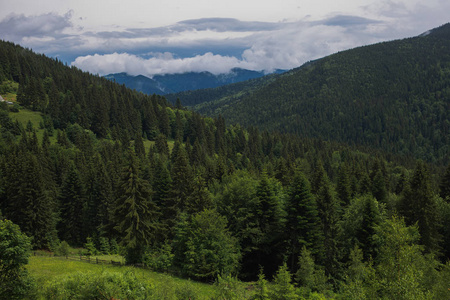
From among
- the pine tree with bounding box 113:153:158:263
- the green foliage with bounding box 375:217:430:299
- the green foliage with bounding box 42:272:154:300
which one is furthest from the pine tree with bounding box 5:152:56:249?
the green foliage with bounding box 375:217:430:299

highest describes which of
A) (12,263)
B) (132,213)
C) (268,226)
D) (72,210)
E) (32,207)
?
(12,263)

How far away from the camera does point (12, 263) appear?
20.9 metres

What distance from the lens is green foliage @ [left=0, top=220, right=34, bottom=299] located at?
20516 millimetres

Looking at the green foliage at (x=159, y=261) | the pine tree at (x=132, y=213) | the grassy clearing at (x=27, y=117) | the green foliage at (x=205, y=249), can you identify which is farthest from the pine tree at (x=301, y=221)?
the grassy clearing at (x=27, y=117)

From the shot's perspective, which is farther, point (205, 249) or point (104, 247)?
point (104, 247)

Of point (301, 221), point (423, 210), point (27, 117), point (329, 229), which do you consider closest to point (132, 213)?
point (301, 221)

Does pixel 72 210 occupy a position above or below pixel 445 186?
below

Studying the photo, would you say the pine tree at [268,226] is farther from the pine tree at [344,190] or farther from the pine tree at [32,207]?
the pine tree at [32,207]

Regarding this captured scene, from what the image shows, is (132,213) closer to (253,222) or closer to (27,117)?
(253,222)

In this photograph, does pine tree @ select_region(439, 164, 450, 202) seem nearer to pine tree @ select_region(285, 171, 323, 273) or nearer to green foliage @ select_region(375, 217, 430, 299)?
pine tree @ select_region(285, 171, 323, 273)

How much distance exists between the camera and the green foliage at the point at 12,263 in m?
20.5

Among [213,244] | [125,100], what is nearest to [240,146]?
[125,100]

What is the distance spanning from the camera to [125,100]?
170875 millimetres

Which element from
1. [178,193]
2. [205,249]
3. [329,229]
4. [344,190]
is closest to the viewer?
[205,249]
